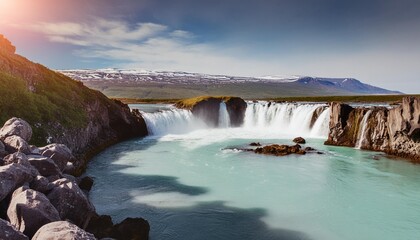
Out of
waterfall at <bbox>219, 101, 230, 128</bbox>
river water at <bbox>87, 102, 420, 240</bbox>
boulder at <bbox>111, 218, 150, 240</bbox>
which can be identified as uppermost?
waterfall at <bbox>219, 101, 230, 128</bbox>

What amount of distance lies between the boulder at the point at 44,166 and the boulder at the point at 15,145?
100cm

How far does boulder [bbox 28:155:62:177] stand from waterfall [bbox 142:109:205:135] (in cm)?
4163

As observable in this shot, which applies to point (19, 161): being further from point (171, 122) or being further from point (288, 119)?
point (288, 119)

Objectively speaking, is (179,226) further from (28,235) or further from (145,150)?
(145,150)

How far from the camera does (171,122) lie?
211 ft

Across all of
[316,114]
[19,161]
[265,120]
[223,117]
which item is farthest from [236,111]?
[19,161]

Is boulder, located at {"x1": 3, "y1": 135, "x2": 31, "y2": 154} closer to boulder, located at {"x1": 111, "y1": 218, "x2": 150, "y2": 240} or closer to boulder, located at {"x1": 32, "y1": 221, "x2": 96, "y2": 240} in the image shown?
boulder, located at {"x1": 111, "y1": 218, "x2": 150, "y2": 240}

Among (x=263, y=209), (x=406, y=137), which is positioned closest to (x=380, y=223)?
(x=263, y=209)

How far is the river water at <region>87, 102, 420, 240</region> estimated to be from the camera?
61.2ft

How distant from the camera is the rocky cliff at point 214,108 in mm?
Result: 72188

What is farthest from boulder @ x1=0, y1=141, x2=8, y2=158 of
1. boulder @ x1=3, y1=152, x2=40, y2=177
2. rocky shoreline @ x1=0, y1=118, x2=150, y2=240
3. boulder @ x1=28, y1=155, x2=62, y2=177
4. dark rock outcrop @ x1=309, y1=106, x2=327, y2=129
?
dark rock outcrop @ x1=309, y1=106, x2=327, y2=129

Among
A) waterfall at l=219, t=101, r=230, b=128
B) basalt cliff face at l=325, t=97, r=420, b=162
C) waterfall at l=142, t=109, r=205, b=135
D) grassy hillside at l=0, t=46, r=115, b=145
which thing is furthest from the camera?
waterfall at l=219, t=101, r=230, b=128

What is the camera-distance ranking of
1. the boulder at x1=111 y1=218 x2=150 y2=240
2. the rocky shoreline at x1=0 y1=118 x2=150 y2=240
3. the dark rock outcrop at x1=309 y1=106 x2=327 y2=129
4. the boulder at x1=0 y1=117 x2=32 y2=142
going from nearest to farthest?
the rocky shoreline at x1=0 y1=118 x2=150 y2=240 → the boulder at x1=111 y1=218 x2=150 y2=240 → the boulder at x1=0 y1=117 x2=32 y2=142 → the dark rock outcrop at x1=309 y1=106 x2=327 y2=129

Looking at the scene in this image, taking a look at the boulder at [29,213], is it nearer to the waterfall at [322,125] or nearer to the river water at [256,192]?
the river water at [256,192]
